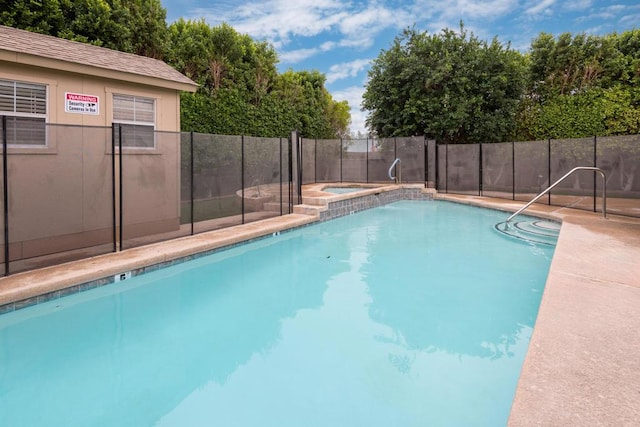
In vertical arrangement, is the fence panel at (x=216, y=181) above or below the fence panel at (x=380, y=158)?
below

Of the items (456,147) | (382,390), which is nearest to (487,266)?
(382,390)

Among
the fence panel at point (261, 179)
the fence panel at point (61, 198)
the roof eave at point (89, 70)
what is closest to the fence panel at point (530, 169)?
the fence panel at point (261, 179)

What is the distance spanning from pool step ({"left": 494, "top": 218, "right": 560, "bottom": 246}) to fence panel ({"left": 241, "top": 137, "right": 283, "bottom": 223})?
4774 mm

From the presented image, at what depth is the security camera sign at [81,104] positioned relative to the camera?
6.19 meters

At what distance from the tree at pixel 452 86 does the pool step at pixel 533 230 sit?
299 inches

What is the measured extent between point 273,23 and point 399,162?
29.6 feet

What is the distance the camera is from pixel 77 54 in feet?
21.6

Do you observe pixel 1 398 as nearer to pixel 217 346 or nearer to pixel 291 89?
pixel 217 346

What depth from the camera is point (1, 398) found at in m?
2.55

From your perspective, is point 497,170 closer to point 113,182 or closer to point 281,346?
point 113,182

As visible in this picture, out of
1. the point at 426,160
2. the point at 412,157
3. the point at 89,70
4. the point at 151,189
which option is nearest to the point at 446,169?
the point at 426,160

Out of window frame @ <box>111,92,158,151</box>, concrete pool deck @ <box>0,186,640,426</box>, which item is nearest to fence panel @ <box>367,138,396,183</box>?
concrete pool deck @ <box>0,186,640,426</box>

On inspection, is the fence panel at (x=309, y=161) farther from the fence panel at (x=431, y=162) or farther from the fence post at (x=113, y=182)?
the fence post at (x=113, y=182)

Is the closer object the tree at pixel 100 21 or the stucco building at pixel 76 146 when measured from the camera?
the stucco building at pixel 76 146
